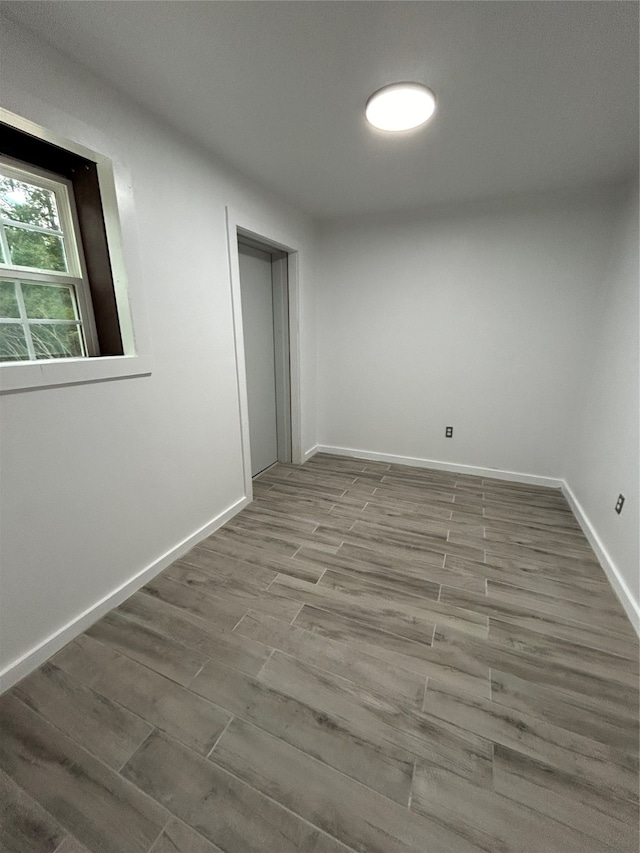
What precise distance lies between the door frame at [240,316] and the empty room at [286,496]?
0.03 metres

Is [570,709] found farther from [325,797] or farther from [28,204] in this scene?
[28,204]

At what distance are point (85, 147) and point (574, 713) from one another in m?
3.05

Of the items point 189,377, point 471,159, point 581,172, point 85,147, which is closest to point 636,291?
point 581,172

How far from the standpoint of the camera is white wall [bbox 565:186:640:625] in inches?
72.7

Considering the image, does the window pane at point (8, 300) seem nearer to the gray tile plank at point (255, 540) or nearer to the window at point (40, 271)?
the window at point (40, 271)

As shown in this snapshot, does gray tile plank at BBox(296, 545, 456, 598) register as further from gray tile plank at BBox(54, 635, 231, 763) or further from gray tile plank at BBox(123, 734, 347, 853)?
gray tile plank at BBox(123, 734, 347, 853)

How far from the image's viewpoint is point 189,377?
2.07m

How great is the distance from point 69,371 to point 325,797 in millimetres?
1822

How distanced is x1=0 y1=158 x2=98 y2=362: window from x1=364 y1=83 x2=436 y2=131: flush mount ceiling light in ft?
5.00

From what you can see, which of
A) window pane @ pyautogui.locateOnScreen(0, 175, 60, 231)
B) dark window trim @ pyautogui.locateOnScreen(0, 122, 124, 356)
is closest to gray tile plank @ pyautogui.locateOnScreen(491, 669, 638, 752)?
dark window trim @ pyautogui.locateOnScreen(0, 122, 124, 356)

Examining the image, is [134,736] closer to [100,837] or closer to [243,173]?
[100,837]

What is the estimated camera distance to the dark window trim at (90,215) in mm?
1369

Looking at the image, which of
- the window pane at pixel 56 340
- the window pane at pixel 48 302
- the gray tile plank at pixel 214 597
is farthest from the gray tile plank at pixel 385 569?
the window pane at pixel 48 302

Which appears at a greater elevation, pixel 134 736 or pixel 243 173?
pixel 243 173
